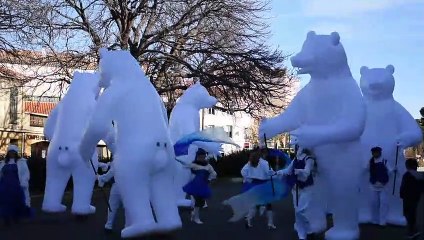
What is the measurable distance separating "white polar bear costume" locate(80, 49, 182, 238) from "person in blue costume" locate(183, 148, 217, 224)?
4.37 metres

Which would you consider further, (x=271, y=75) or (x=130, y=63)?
(x=271, y=75)

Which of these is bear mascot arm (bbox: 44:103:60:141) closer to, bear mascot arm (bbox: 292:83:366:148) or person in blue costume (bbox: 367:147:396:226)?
person in blue costume (bbox: 367:147:396:226)

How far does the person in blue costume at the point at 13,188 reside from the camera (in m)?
13.4

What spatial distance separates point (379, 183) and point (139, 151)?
5.71 m

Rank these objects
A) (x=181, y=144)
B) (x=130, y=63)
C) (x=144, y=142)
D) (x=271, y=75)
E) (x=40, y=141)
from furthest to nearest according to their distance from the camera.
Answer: (x=40, y=141), (x=271, y=75), (x=181, y=144), (x=130, y=63), (x=144, y=142)

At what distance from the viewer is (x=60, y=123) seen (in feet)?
44.8

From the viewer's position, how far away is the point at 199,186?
13438 mm

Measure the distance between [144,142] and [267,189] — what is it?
2331 mm

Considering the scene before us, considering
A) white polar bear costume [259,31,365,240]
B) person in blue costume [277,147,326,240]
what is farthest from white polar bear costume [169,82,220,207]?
white polar bear costume [259,31,365,240]

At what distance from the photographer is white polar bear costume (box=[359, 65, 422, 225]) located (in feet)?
42.4

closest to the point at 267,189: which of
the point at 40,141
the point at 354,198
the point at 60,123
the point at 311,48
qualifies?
the point at 354,198

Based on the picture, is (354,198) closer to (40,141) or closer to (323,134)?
(323,134)

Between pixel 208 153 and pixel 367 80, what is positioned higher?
pixel 367 80

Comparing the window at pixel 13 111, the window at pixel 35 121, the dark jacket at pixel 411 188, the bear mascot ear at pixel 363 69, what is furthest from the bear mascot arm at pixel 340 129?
the window at pixel 35 121
